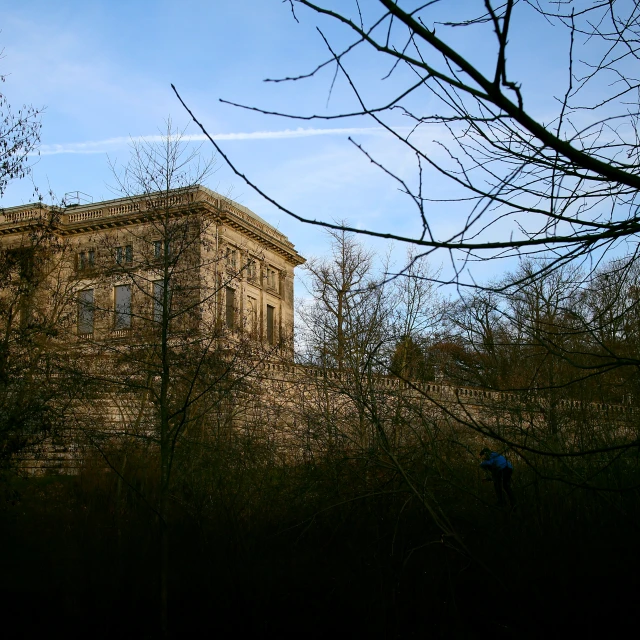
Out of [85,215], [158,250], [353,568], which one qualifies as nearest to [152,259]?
[158,250]

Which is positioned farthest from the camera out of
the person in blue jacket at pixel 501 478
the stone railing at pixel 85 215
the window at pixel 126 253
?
the stone railing at pixel 85 215

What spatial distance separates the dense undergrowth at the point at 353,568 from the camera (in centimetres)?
564

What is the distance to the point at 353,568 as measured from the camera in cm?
668

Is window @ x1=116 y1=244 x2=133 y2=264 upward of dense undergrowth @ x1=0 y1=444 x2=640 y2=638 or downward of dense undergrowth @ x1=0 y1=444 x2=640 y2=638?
upward

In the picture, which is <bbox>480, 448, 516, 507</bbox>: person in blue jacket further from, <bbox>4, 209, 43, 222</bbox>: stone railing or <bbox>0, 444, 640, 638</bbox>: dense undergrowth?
<bbox>4, 209, 43, 222</bbox>: stone railing

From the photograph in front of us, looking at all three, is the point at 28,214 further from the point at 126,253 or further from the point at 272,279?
the point at 272,279

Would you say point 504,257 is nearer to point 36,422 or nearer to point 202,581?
point 202,581

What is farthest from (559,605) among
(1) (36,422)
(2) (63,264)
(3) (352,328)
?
(2) (63,264)

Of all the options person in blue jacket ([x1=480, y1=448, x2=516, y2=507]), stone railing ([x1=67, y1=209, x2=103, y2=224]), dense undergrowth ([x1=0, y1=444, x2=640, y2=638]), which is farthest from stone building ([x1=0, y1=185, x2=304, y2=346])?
stone railing ([x1=67, y1=209, x2=103, y2=224])

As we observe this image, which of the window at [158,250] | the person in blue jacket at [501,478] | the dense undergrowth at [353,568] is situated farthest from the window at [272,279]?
the person in blue jacket at [501,478]

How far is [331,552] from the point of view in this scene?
736 centimetres

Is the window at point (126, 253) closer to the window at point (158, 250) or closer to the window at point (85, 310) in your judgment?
the window at point (158, 250)

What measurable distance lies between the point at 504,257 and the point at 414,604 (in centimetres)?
411

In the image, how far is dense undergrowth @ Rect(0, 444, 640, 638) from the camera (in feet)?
18.5
